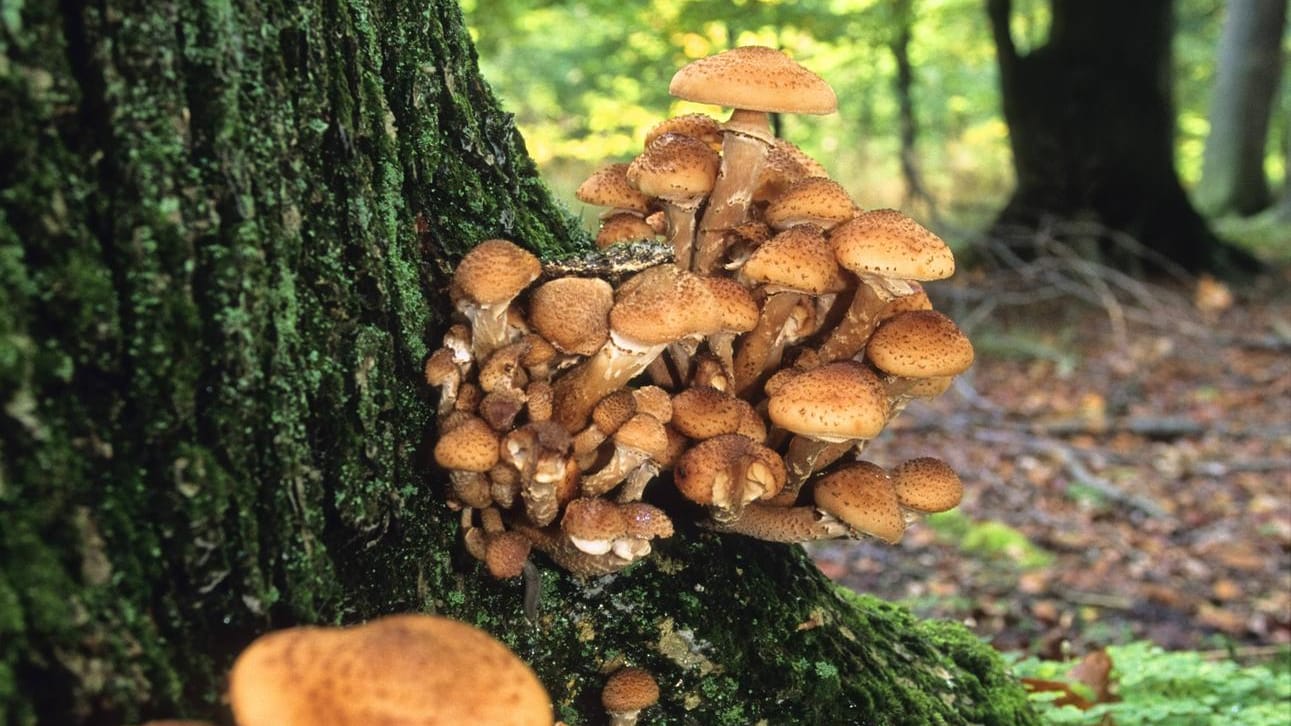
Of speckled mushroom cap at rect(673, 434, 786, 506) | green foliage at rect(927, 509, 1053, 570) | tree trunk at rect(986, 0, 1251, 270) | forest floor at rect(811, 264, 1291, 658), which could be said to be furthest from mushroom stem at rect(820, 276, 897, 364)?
tree trunk at rect(986, 0, 1251, 270)

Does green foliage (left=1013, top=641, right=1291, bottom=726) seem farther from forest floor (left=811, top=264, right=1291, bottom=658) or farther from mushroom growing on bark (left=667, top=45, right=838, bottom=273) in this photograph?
mushroom growing on bark (left=667, top=45, right=838, bottom=273)

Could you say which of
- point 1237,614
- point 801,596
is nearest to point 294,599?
point 801,596

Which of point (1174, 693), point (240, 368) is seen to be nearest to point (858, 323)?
point (240, 368)

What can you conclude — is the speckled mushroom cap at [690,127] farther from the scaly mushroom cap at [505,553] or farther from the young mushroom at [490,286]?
the scaly mushroom cap at [505,553]

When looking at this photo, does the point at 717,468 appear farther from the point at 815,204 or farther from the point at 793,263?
the point at 815,204

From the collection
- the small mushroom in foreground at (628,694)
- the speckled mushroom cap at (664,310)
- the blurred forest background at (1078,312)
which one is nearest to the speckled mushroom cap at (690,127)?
the speckled mushroom cap at (664,310)

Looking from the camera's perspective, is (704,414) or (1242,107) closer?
(704,414)

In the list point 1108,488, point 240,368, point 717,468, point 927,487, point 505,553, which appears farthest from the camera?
point 1108,488

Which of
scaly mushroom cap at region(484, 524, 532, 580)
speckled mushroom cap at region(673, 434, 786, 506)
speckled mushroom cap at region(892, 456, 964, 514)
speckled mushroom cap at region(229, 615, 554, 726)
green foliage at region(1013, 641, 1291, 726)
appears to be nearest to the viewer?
speckled mushroom cap at region(229, 615, 554, 726)
